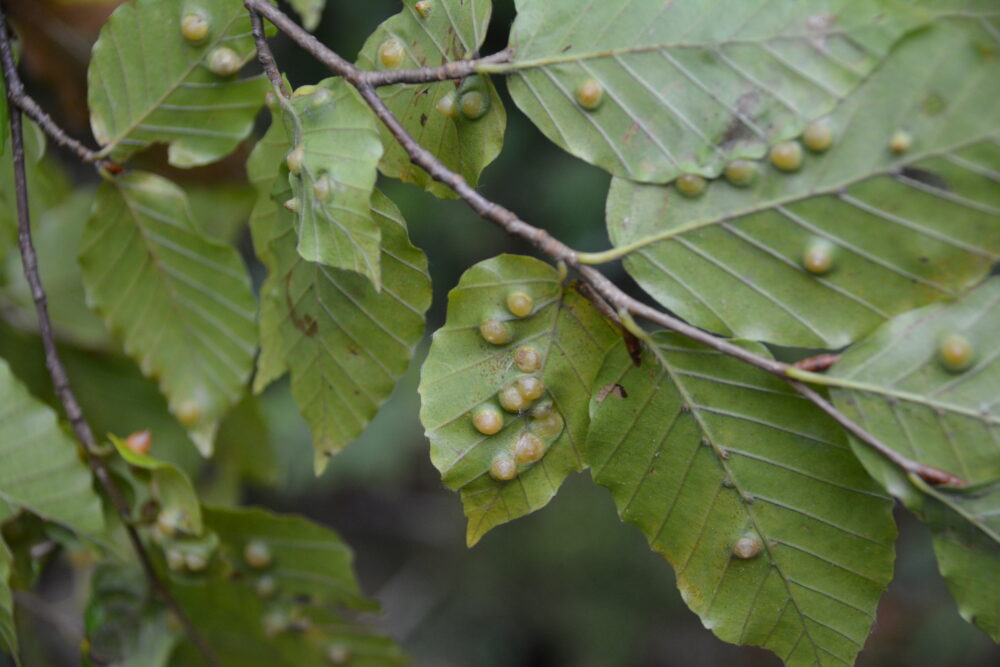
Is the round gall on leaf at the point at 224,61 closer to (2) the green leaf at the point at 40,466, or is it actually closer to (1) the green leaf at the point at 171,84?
(1) the green leaf at the point at 171,84

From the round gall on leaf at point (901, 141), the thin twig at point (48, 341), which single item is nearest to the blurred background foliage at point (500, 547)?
the thin twig at point (48, 341)

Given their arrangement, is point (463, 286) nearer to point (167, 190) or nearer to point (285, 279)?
point (285, 279)

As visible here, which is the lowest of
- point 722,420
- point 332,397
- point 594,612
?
point 594,612

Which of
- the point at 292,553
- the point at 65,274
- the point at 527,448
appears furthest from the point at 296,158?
the point at 65,274

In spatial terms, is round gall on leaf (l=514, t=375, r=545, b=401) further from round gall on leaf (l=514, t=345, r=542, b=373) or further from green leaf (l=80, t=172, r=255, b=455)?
green leaf (l=80, t=172, r=255, b=455)

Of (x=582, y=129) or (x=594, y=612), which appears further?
(x=594, y=612)

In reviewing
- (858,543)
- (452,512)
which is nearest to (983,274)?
(858,543)

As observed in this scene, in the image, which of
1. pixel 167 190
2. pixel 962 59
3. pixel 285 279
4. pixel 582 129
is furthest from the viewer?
pixel 167 190
